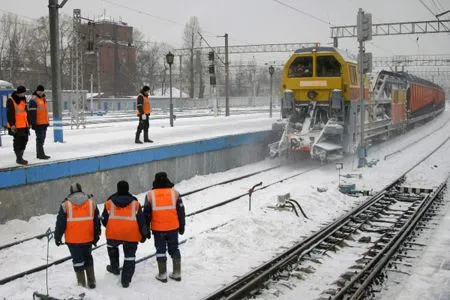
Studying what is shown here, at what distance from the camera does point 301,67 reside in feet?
62.7

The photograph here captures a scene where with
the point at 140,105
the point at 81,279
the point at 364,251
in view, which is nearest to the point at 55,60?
the point at 140,105

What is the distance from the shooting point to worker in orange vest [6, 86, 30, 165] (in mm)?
10680

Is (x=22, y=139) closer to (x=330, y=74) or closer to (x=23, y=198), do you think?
(x=23, y=198)

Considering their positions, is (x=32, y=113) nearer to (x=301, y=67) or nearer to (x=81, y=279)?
(x=81, y=279)

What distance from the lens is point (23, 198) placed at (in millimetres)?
10352

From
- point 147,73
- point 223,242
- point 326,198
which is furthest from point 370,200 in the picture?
point 147,73

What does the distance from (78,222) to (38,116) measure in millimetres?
5576

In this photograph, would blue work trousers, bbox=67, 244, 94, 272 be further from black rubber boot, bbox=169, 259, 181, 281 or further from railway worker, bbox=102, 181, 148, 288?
black rubber boot, bbox=169, 259, 181, 281

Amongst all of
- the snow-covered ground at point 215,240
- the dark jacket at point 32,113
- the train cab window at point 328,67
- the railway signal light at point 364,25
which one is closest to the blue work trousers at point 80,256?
the snow-covered ground at point 215,240

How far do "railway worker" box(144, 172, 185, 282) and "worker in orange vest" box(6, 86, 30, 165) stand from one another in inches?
186

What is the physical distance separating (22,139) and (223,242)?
495 cm

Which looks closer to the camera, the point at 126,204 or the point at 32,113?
the point at 126,204

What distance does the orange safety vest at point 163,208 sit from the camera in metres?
7.27

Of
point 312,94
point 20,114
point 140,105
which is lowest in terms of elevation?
point 20,114
